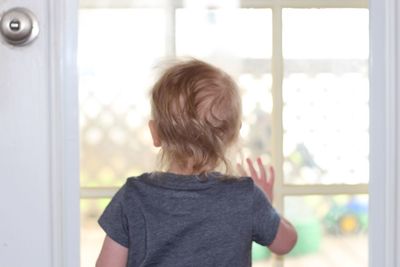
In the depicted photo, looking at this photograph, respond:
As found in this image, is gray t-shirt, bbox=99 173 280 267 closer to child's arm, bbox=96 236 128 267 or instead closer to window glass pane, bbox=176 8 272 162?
child's arm, bbox=96 236 128 267

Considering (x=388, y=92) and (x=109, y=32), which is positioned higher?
(x=109, y=32)

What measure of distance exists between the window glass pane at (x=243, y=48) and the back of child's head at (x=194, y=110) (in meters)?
0.02

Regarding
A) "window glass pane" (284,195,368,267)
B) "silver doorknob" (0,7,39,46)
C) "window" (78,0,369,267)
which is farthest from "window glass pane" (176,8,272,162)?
"silver doorknob" (0,7,39,46)

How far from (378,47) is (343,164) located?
22cm

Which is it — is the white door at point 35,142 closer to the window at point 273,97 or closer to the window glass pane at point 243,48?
the window at point 273,97

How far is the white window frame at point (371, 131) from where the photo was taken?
990mm

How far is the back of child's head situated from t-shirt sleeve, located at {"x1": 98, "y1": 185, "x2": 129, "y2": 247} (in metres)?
0.11

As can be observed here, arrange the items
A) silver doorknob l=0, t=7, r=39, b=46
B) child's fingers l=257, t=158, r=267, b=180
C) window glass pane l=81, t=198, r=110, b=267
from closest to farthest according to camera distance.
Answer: silver doorknob l=0, t=7, r=39, b=46, window glass pane l=81, t=198, r=110, b=267, child's fingers l=257, t=158, r=267, b=180

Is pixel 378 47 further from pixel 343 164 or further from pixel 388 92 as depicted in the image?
pixel 343 164

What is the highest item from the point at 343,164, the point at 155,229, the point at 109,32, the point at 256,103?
the point at 109,32

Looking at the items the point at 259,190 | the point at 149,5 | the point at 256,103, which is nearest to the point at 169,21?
the point at 149,5

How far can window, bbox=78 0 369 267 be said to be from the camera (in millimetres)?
1077

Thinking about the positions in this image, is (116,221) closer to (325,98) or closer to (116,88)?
(116,88)

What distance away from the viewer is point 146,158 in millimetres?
1127
